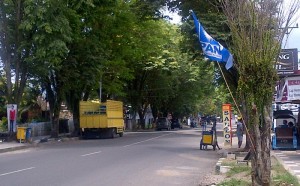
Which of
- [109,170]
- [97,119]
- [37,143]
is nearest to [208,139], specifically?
[109,170]

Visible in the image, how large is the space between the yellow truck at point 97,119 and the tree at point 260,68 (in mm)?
24986

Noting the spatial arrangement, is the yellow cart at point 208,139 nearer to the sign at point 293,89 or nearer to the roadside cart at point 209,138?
the roadside cart at point 209,138

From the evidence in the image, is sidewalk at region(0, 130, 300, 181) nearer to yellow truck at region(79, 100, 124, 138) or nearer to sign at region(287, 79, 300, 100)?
yellow truck at region(79, 100, 124, 138)

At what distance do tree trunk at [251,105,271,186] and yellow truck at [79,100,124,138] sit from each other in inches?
984

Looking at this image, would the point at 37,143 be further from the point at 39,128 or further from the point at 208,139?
the point at 208,139

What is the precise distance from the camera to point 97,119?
3425 centimetres

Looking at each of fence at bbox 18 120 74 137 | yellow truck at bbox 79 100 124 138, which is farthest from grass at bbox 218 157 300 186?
fence at bbox 18 120 74 137

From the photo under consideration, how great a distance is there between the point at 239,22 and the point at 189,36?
32.2ft

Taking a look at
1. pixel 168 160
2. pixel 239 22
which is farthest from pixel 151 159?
pixel 239 22

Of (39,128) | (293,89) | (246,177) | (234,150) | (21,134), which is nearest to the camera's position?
(246,177)

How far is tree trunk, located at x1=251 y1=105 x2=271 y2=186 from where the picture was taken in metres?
9.30

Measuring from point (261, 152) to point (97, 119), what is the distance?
25619 millimetres

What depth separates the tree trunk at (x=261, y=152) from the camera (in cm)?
930

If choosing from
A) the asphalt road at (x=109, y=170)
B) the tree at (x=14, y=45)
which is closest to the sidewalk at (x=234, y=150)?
the asphalt road at (x=109, y=170)
